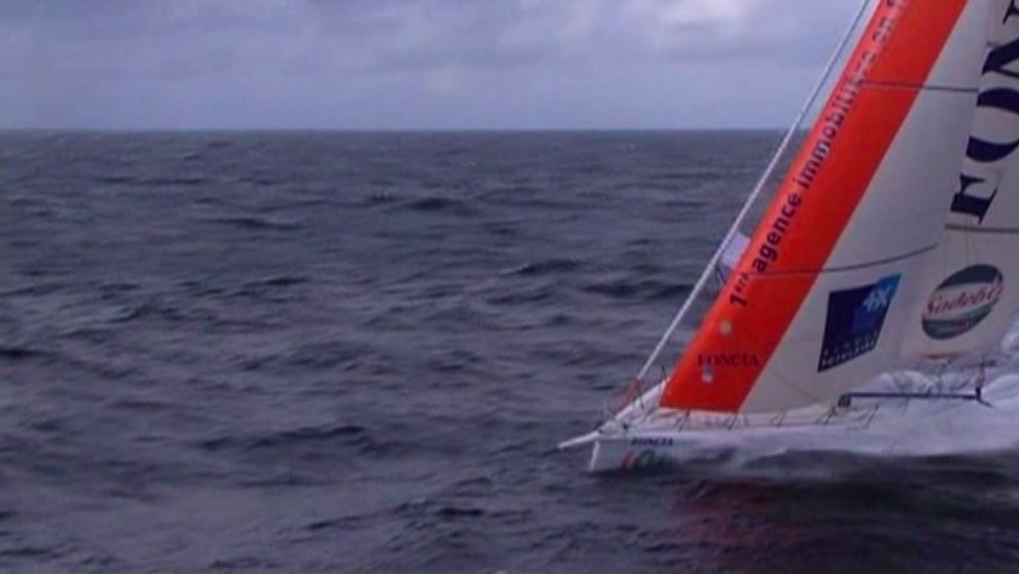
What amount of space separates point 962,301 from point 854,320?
1.73 m

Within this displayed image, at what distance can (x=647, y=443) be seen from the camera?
17250 millimetres

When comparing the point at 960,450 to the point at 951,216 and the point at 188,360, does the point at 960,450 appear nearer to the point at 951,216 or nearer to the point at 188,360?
the point at 951,216

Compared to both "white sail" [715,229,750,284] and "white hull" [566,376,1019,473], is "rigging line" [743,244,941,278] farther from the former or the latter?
"white hull" [566,376,1019,473]

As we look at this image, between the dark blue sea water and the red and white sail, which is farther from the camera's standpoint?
the red and white sail

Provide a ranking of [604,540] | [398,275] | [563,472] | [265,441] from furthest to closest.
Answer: [398,275] → [265,441] → [563,472] → [604,540]

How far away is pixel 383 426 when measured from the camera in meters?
20.4

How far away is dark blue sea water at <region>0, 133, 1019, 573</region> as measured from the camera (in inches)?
595

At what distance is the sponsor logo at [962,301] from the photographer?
18.1 m

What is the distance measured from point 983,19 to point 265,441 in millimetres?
9515

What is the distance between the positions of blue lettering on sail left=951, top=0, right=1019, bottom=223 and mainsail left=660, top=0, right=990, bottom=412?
68cm

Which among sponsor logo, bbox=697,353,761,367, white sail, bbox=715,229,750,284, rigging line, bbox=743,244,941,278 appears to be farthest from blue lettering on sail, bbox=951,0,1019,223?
sponsor logo, bbox=697,353,761,367

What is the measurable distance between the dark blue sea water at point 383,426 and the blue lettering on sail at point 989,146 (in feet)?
9.36

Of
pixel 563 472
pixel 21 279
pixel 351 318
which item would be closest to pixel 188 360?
pixel 351 318

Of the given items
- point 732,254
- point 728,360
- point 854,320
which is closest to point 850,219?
point 854,320
